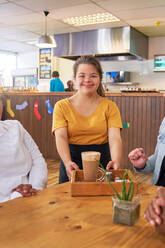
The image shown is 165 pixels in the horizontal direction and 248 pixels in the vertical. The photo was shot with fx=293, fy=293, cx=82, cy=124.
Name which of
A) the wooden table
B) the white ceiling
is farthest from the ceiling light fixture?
the wooden table

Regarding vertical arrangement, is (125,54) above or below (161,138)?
above

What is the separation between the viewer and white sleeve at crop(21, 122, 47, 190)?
1.62 meters

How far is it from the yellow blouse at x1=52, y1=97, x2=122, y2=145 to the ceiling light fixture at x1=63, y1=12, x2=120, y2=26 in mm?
4389

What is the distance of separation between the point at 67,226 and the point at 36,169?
2.44ft

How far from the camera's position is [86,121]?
1950 mm

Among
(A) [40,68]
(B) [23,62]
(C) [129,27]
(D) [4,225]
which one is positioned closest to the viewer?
(D) [4,225]

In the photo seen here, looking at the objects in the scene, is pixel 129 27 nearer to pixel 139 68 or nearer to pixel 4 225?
pixel 139 68

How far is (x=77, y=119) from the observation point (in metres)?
1.95

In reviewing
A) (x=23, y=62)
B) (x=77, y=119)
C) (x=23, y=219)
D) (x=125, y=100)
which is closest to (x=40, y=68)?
(x=23, y=62)

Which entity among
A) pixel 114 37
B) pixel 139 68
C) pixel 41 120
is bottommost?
pixel 41 120

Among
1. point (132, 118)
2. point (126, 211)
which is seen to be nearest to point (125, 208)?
point (126, 211)

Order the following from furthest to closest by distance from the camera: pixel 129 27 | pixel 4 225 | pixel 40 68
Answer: pixel 40 68 < pixel 129 27 < pixel 4 225

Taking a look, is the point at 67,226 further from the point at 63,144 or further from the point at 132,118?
the point at 132,118

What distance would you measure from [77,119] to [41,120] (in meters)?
3.61
